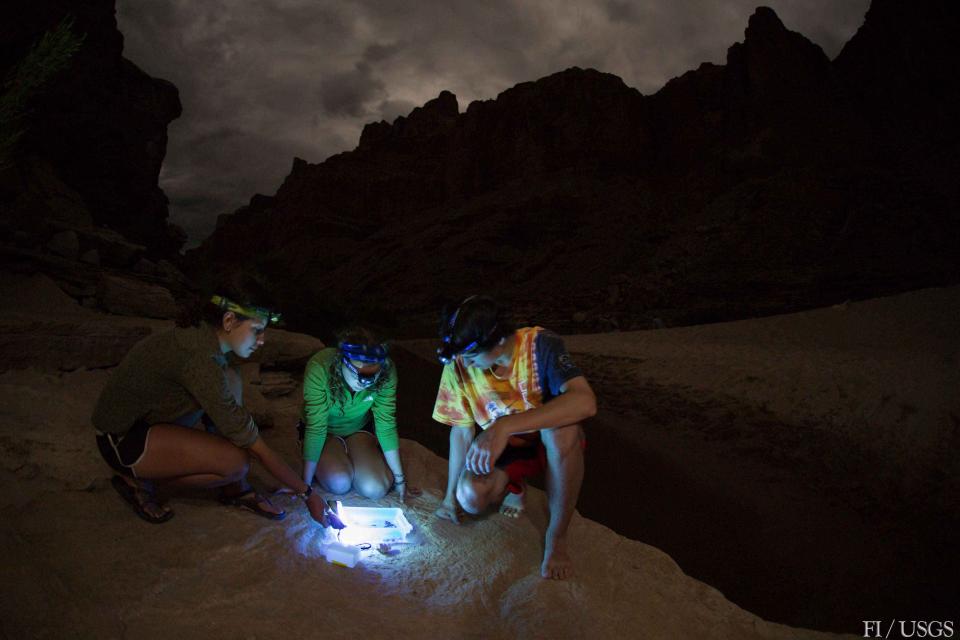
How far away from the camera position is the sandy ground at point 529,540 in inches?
71.8

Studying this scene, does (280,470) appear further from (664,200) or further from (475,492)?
(664,200)

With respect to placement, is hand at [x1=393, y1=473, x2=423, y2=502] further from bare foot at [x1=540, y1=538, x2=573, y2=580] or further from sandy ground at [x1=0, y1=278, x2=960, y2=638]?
bare foot at [x1=540, y1=538, x2=573, y2=580]

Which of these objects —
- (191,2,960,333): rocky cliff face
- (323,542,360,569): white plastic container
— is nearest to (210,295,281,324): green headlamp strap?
(323,542,360,569): white plastic container

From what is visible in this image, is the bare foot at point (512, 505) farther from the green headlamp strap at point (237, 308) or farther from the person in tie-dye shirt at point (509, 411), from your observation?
the green headlamp strap at point (237, 308)

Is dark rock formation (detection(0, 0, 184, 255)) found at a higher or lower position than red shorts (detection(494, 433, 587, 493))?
higher

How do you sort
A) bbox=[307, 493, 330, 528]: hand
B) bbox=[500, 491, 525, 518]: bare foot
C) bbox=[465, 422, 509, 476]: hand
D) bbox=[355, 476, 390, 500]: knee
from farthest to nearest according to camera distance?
bbox=[355, 476, 390, 500]: knee, bbox=[500, 491, 525, 518]: bare foot, bbox=[307, 493, 330, 528]: hand, bbox=[465, 422, 509, 476]: hand

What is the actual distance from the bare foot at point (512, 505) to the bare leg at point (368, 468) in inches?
29.0

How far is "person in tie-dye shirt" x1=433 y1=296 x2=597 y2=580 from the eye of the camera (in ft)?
7.45

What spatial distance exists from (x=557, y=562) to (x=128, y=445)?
6.60 ft

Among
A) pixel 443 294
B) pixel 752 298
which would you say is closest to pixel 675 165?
pixel 443 294

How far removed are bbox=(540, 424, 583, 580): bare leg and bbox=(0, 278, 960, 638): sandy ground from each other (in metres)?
0.08

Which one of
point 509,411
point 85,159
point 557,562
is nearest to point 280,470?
point 509,411

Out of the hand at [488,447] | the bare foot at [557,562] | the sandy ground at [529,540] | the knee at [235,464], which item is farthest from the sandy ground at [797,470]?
the knee at [235,464]

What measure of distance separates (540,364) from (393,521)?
3.64ft
